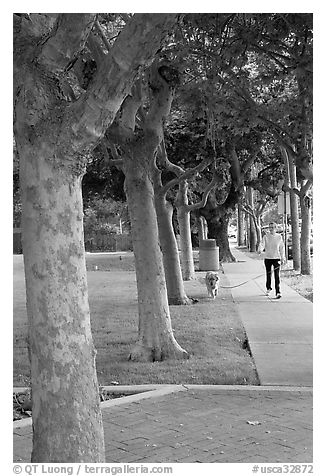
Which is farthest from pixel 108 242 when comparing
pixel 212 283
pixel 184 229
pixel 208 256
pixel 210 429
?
pixel 210 429

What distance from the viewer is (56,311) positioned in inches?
158

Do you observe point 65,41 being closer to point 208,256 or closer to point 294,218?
point 294,218

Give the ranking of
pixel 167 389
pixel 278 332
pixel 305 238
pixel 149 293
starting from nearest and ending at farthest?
pixel 167 389
pixel 149 293
pixel 278 332
pixel 305 238

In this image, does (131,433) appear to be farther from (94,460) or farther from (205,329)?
(205,329)

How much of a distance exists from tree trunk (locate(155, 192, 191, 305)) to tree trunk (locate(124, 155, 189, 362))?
17.6ft

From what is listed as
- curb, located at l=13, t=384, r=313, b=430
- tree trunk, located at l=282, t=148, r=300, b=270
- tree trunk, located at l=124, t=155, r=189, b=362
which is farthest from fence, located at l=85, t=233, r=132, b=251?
curb, located at l=13, t=384, r=313, b=430

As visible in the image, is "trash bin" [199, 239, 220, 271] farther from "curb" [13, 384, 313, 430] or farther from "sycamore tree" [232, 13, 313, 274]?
"curb" [13, 384, 313, 430]

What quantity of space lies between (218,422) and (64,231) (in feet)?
8.85

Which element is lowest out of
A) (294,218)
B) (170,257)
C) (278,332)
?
(278,332)

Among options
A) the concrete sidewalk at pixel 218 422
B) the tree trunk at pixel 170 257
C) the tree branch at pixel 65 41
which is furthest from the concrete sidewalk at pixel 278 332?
the tree branch at pixel 65 41

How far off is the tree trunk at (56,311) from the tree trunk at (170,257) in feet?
32.8

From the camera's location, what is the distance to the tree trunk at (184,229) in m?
18.6

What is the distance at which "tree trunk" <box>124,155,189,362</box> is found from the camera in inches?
338

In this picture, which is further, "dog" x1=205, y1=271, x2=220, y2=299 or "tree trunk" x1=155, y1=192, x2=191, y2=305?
"dog" x1=205, y1=271, x2=220, y2=299
